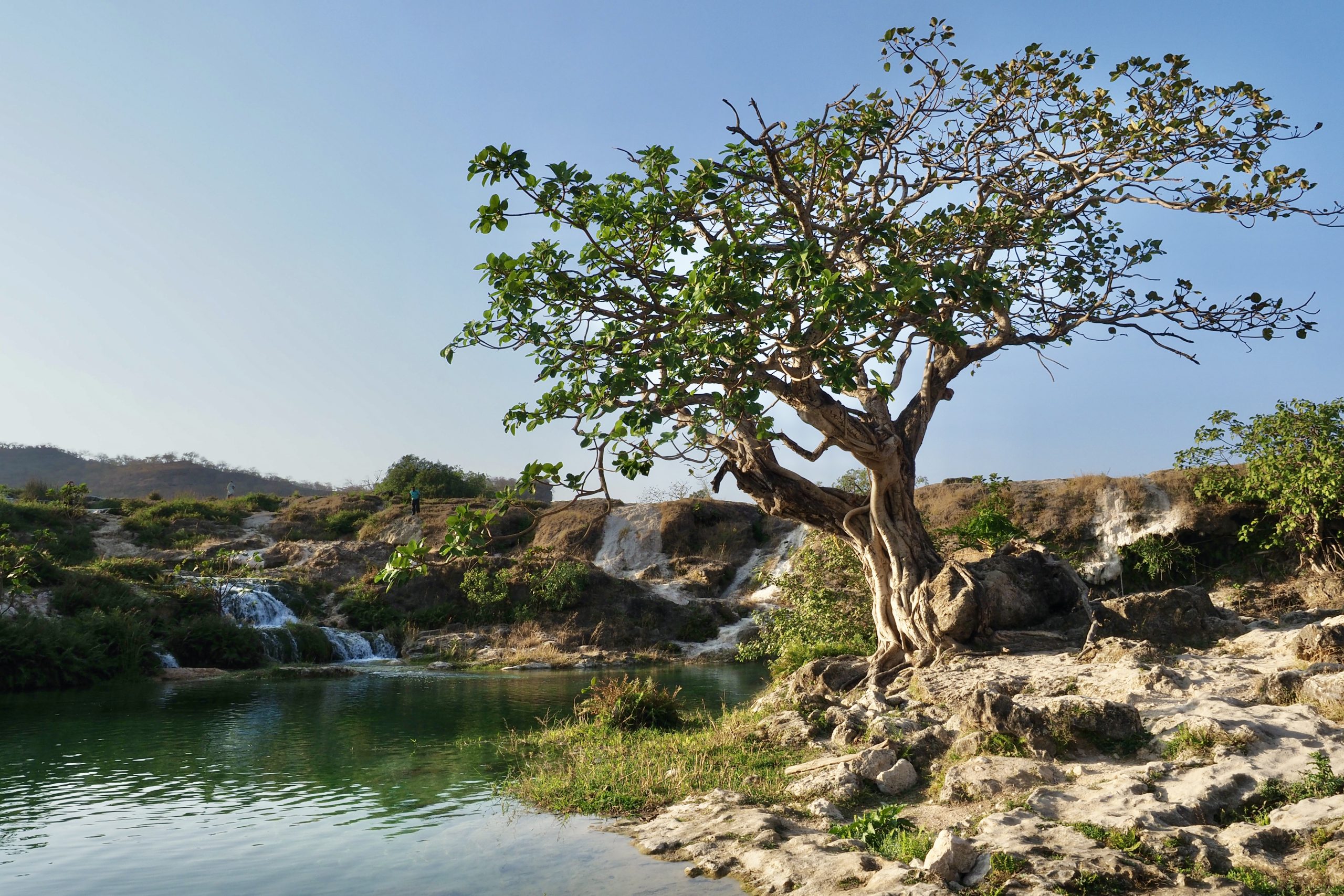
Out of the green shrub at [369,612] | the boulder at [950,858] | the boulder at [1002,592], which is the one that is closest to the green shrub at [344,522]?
the green shrub at [369,612]

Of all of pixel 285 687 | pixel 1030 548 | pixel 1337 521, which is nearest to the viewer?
pixel 1030 548

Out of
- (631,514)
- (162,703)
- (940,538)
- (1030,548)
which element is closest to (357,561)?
(631,514)

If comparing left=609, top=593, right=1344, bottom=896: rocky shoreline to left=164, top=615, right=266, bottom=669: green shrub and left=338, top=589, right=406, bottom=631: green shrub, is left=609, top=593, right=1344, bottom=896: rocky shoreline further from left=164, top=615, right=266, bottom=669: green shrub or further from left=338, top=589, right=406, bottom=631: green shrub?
left=338, top=589, right=406, bottom=631: green shrub

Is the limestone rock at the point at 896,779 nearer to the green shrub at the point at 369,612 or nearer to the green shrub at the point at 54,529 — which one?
the green shrub at the point at 369,612

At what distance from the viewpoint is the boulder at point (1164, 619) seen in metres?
11.6

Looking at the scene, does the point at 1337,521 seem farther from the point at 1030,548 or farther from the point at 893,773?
the point at 893,773

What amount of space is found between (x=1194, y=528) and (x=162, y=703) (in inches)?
870

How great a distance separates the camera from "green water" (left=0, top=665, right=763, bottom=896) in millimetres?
6328

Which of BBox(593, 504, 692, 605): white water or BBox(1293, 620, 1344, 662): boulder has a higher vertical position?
BBox(593, 504, 692, 605): white water

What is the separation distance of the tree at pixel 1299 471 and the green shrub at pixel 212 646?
23.1 metres

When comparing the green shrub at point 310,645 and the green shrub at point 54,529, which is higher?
the green shrub at point 54,529

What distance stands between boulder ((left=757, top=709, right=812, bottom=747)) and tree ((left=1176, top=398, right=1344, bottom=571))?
1255cm

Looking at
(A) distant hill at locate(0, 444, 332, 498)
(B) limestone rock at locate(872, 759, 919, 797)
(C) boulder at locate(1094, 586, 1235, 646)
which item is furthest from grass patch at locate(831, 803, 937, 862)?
(A) distant hill at locate(0, 444, 332, 498)

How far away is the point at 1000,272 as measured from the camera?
13.4 m
